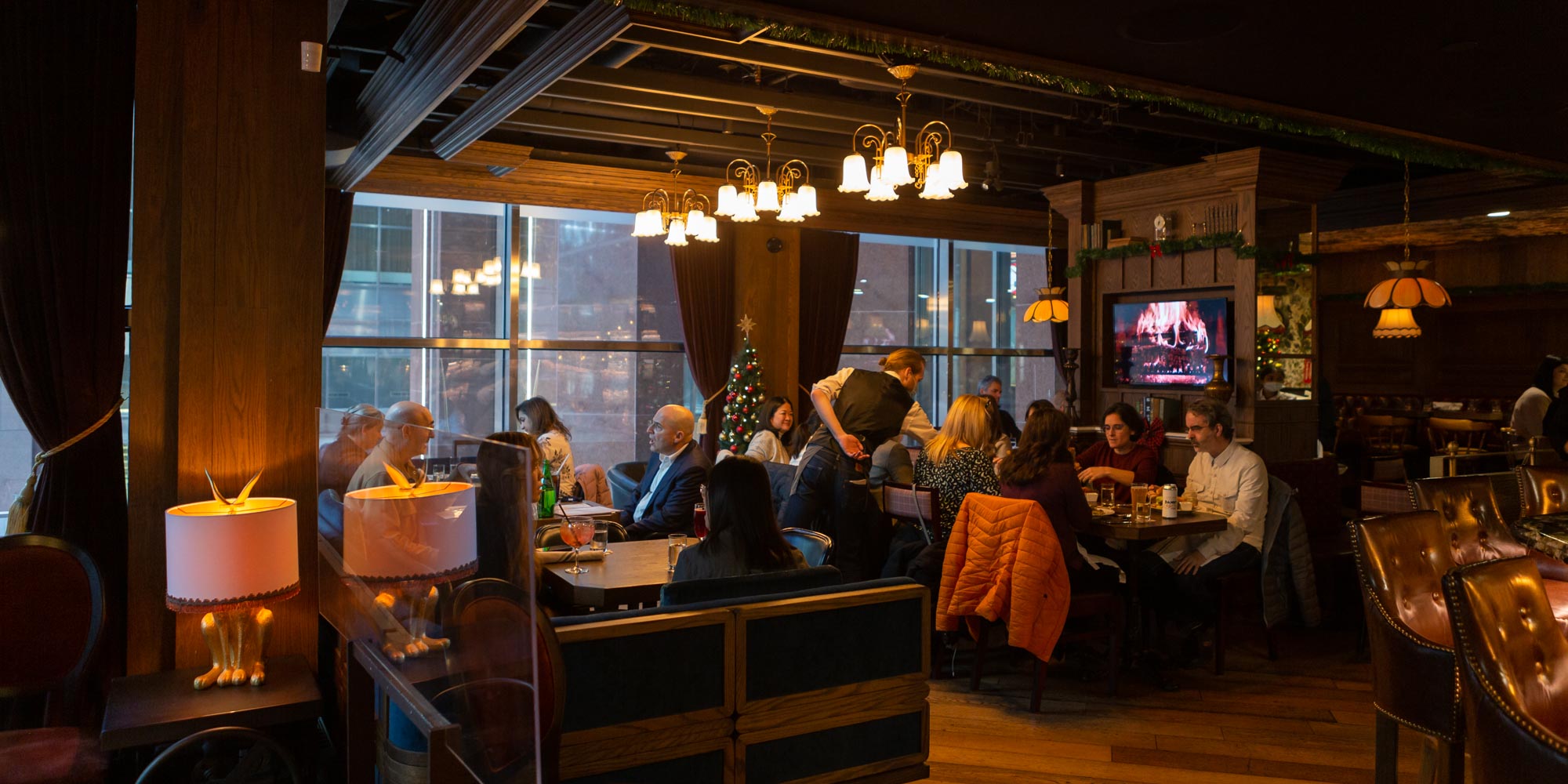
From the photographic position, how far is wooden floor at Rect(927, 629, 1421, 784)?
3.94m

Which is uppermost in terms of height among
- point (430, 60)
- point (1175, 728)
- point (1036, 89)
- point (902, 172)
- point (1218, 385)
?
point (1036, 89)

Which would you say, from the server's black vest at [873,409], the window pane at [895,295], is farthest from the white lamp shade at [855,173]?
the window pane at [895,295]

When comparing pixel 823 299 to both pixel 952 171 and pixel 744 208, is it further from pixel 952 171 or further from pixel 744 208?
pixel 952 171

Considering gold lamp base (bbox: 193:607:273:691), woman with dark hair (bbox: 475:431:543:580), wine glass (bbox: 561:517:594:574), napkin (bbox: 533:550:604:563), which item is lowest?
gold lamp base (bbox: 193:607:273:691)

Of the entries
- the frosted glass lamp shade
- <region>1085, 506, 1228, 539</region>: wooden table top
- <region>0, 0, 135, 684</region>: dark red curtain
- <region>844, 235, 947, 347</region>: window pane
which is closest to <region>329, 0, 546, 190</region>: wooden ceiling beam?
<region>0, 0, 135, 684</region>: dark red curtain

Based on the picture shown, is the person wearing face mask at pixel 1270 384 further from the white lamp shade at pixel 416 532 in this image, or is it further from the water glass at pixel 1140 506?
the white lamp shade at pixel 416 532

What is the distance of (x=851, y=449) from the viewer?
597 cm

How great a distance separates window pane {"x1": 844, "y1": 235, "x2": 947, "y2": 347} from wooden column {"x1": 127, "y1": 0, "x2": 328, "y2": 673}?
7535 mm

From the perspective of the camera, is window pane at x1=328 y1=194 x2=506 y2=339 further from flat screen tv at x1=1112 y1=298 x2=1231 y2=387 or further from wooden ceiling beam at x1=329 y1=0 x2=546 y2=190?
flat screen tv at x1=1112 y1=298 x2=1231 y2=387

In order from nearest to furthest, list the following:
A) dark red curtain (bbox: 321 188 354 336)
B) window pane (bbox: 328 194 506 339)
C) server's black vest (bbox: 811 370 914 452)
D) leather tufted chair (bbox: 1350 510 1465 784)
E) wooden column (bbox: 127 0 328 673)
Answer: leather tufted chair (bbox: 1350 510 1465 784), wooden column (bbox: 127 0 328 673), server's black vest (bbox: 811 370 914 452), dark red curtain (bbox: 321 188 354 336), window pane (bbox: 328 194 506 339)

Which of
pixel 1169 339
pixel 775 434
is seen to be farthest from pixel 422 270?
pixel 1169 339

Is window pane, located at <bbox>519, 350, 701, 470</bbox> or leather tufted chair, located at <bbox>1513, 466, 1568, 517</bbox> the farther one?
window pane, located at <bbox>519, 350, 701, 470</bbox>

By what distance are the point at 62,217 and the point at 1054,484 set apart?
4.31 m

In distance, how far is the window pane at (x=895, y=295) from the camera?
10.7 meters
